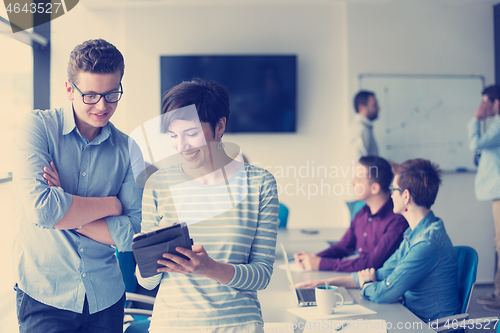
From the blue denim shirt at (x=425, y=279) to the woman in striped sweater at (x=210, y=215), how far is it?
781 millimetres

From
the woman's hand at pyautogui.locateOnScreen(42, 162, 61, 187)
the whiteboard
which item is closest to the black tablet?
the woman's hand at pyautogui.locateOnScreen(42, 162, 61, 187)

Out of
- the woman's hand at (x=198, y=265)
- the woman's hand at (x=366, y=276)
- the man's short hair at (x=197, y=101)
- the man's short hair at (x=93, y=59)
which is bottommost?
the woman's hand at (x=366, y=276)

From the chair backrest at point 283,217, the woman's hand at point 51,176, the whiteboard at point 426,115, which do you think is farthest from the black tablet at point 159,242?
the whiteboard at point 426,115

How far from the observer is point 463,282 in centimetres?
185

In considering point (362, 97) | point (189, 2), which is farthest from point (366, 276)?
point (189, 2)

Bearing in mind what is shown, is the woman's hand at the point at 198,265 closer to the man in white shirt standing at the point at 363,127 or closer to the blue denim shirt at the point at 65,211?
the blue denim shirt at the point at 65,211

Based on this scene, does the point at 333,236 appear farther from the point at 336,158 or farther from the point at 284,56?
the point at 284,56

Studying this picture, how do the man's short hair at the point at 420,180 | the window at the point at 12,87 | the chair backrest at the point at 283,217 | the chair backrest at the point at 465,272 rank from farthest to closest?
the chair backrest at the point at 283,217 → the window at the point at 12,87 → the man's short hair at the point at 420,180 → the chair backrest at the point at 465,272

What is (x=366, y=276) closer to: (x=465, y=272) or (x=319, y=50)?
(x=465, y=272)

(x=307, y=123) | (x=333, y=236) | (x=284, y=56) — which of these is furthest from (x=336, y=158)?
(x=333, y=236)

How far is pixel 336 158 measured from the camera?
4.40 m

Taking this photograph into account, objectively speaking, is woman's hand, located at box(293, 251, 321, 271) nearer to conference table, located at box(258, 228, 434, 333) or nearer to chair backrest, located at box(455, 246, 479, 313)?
conference table, located at box(258, 228, 434, 333)

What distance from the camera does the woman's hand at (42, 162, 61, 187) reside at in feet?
3.88

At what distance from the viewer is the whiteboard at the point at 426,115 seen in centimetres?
430
